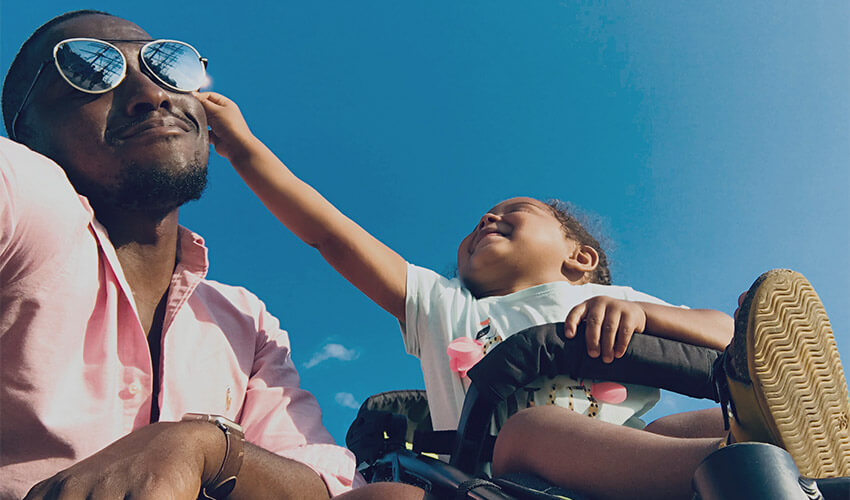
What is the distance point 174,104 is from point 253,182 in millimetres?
501

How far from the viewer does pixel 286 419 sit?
207 cm

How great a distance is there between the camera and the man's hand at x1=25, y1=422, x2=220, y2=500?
1125 millimetres

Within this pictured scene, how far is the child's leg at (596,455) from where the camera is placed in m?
1.35

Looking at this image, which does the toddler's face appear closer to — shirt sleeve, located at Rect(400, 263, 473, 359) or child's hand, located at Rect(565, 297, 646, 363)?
shirt sleeve, located at Rect(400, 263, 473, 359)

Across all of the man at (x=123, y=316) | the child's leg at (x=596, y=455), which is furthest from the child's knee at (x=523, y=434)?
the man at (x=123, y=316)

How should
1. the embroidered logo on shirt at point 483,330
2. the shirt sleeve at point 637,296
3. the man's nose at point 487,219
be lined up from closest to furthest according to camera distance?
1. the embroidered logo on shirt at point 483,330
2. the shirt sleeve at point 637,296
3. the man's nose at point 487,219

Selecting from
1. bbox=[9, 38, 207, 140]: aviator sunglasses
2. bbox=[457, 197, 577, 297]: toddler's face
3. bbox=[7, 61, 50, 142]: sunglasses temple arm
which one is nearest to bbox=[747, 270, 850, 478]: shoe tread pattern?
bbox=[457, 197, 577, 297]: toddler's face

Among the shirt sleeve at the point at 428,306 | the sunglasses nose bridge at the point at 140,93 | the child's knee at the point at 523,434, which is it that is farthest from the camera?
the shirt sleeve at the point at 428,306

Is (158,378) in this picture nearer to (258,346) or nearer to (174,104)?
(258,346)

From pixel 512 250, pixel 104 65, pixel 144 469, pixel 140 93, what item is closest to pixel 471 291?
pixel 512 250

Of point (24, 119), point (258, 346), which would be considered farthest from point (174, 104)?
point (258, 346)

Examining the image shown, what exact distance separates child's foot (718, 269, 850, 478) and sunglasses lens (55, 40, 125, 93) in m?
1.89

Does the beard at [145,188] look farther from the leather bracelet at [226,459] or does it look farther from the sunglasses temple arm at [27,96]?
the leather bracelet at [226,459]

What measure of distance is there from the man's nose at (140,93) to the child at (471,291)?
28 centimetres
